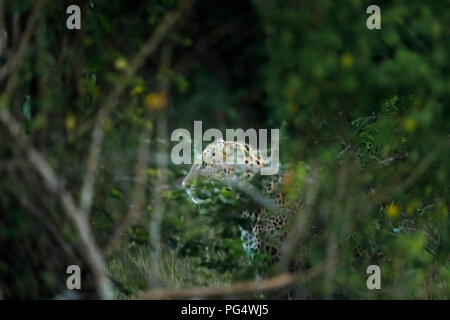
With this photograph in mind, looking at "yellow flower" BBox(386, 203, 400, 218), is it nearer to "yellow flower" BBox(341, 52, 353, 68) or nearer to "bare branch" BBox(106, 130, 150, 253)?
"bare branch" BBox(106, 130, 150, 253)

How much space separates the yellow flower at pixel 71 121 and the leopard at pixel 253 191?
0.60m

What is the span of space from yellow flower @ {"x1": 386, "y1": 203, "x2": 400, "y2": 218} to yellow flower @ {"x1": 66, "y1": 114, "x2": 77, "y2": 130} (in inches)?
57.1

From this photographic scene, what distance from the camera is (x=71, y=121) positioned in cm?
374

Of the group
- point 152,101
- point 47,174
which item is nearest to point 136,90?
point 152,101

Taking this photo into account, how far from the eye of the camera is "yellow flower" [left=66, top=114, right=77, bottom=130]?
12.1 feet

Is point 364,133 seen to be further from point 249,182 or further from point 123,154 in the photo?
point 123,154

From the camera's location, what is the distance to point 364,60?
217 inches

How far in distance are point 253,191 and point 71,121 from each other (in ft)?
2.94

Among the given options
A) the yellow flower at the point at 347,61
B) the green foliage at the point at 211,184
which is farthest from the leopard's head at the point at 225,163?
the yellow flower at the point at 347,61

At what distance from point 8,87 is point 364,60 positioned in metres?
2.74

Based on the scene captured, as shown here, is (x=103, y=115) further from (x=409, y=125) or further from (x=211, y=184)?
(x=409, y=125)

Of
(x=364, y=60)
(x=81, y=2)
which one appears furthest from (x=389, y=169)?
(x=364, y=60)

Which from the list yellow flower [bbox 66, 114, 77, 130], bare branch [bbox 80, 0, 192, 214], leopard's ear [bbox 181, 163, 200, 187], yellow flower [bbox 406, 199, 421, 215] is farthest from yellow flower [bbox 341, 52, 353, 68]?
yellow flower [bbox 66, 114, 77, 130]

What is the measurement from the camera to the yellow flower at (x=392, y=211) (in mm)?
3316
